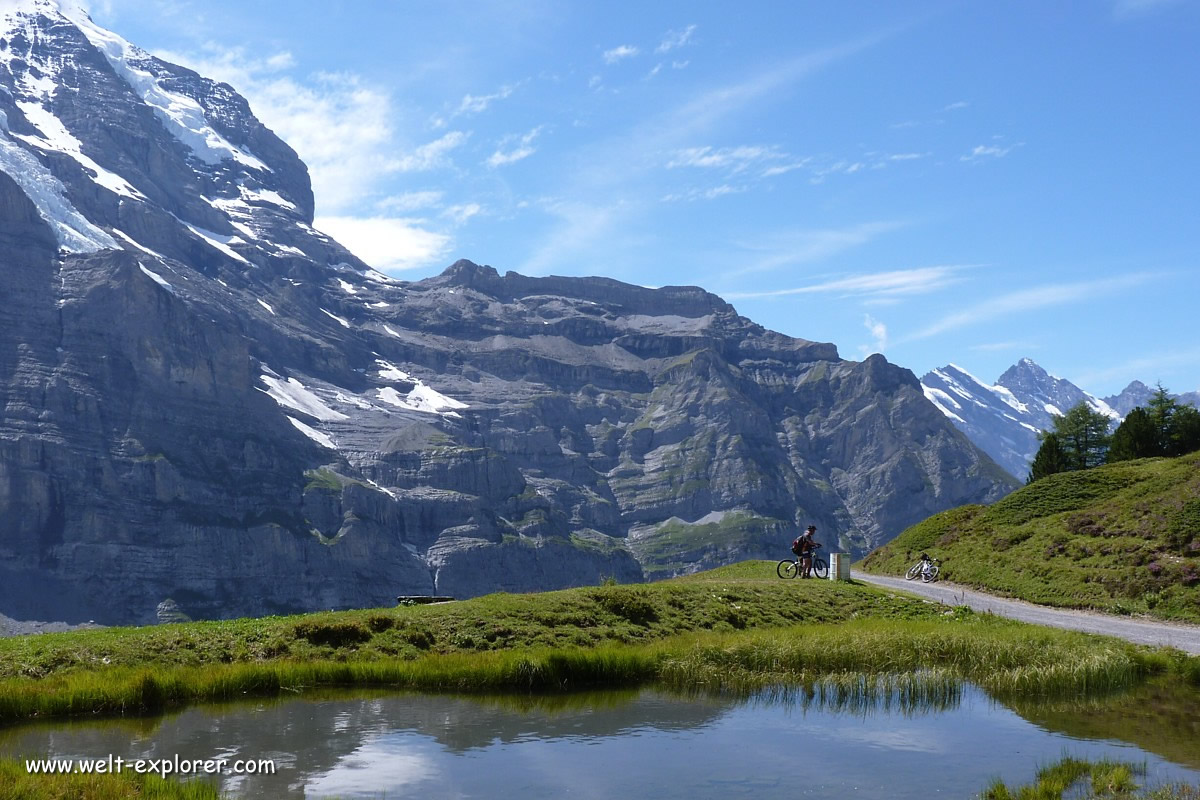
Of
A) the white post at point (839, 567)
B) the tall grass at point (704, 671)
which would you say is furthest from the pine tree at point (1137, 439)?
the tall grass at point (704, 671)

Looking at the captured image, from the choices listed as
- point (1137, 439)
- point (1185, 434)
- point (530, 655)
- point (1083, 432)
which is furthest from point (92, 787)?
point (1083, 432)

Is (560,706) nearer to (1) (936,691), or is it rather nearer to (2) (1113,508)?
(1) (936,691)

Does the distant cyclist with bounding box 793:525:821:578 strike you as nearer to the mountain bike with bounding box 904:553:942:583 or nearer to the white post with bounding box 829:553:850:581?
the white post with bounding box 829:553:850:581

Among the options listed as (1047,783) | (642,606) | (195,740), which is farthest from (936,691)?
(195,740)

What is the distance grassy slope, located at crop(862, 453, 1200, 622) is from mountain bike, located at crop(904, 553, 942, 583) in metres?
1.09

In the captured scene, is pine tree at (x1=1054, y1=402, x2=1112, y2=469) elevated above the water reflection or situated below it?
above

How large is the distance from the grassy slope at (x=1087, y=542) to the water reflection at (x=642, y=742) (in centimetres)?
2080

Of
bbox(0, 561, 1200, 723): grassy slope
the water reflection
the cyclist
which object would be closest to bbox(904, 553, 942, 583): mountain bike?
the cyclist

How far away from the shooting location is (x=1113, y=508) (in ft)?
193

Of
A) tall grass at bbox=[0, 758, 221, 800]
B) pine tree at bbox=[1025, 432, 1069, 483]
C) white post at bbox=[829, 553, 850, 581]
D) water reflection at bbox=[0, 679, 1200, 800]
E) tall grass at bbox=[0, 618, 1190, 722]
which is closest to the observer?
tall grass at bbox=[0, 758, 221, 800]

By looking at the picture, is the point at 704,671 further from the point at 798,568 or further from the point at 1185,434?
the point at 1185,434

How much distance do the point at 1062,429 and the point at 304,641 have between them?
134 metres

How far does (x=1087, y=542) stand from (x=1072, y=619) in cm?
1375

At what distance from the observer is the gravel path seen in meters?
37.2
